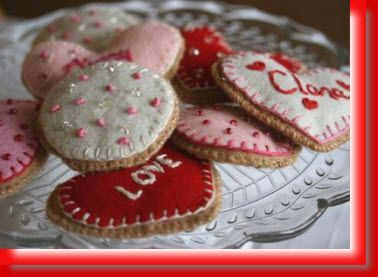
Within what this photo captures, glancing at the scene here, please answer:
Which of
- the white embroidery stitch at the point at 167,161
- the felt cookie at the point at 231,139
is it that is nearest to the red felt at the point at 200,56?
the felt cookie at the point at 231,139

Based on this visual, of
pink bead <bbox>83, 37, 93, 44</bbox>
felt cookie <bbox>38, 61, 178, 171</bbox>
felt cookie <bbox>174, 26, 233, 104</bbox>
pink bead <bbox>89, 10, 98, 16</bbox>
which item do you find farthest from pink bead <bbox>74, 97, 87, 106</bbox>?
pink bead <bbox>89, 10, 98, 16</bbox>

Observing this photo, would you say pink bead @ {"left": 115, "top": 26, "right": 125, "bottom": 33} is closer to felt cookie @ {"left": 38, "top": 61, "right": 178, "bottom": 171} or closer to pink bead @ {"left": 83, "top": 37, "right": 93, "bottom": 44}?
pink bead @ {"left": 83, "top": 37, "right": 93, "bottom": 44}

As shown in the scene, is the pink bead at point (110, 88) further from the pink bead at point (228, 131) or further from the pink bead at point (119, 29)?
the pink bead at point (119, 29)

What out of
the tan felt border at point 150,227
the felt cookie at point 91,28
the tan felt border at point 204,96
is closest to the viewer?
the tan felt border at point 150,227

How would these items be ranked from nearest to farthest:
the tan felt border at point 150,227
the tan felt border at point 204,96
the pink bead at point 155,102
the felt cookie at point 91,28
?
the tan felt border at point 150,227 → the pink bead at point 155,102 → the tan felt border at point 204,96 → the felt cookie at point 91,28

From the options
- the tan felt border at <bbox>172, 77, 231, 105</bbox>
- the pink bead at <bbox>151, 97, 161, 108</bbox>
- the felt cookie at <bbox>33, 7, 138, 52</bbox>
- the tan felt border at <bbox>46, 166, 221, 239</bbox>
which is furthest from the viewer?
the felt cookie at <bbox>33, 7, 138, 52</bbox>

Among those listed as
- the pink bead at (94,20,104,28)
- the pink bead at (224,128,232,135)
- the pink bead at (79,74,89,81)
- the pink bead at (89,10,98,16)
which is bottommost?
the pink bead at (224,128,232,135)

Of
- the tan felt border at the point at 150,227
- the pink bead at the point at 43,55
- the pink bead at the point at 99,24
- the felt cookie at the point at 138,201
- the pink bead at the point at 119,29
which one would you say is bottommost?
the tan felt border at the point at 150,227
